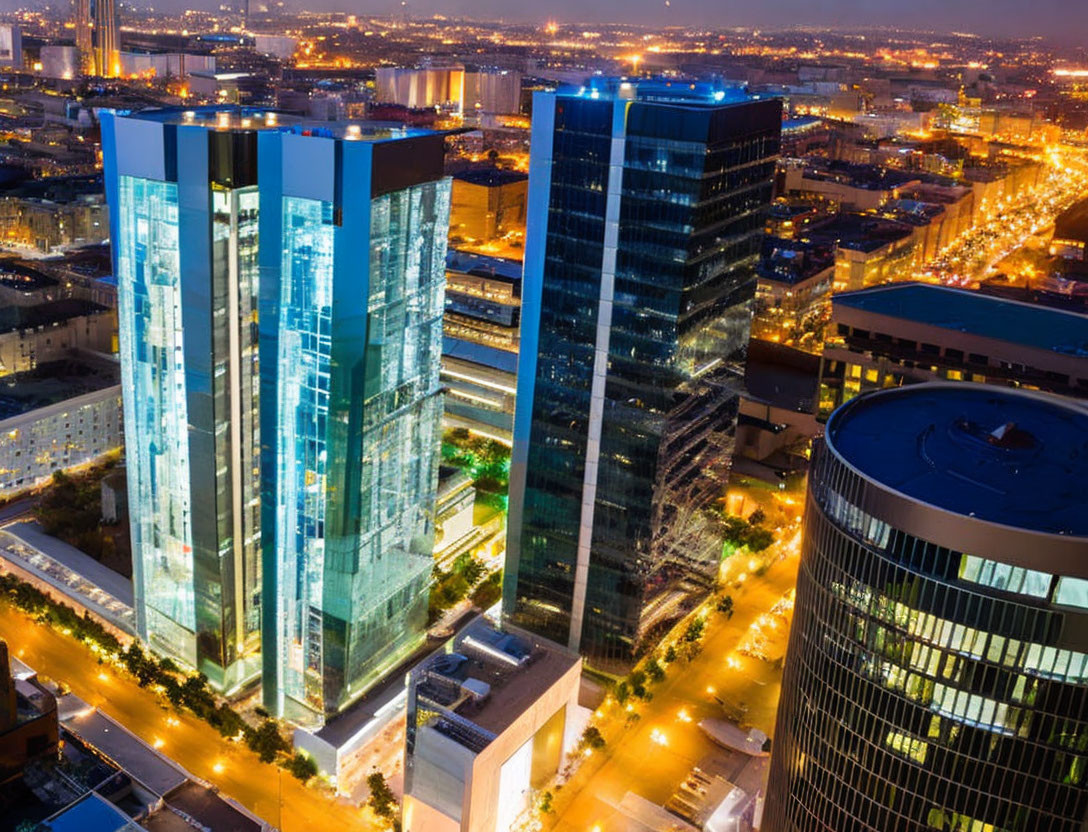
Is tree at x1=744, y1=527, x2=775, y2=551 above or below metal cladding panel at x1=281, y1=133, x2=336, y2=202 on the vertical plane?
below

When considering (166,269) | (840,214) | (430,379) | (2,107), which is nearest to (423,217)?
(430,379)

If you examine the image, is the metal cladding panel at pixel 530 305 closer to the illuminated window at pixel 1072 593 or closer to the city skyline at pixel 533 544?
the city skyline at pixel 533 544

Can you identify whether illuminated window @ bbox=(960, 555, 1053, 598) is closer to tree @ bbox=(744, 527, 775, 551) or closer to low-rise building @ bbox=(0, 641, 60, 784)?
low-rise building @ bbox=(0, 641, 60, 784)

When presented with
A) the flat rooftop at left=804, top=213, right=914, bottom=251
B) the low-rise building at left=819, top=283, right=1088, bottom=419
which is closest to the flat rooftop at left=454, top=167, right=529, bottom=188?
the flat rooftop at left=804, top=213, right=914, bottom=251

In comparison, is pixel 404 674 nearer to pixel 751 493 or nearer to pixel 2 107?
pixel 751 493

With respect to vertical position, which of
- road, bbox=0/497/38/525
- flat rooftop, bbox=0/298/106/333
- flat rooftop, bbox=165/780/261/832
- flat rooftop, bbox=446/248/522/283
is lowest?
road, bbox=0/497/38/525

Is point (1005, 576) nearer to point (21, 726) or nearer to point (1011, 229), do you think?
point (21, 726)
